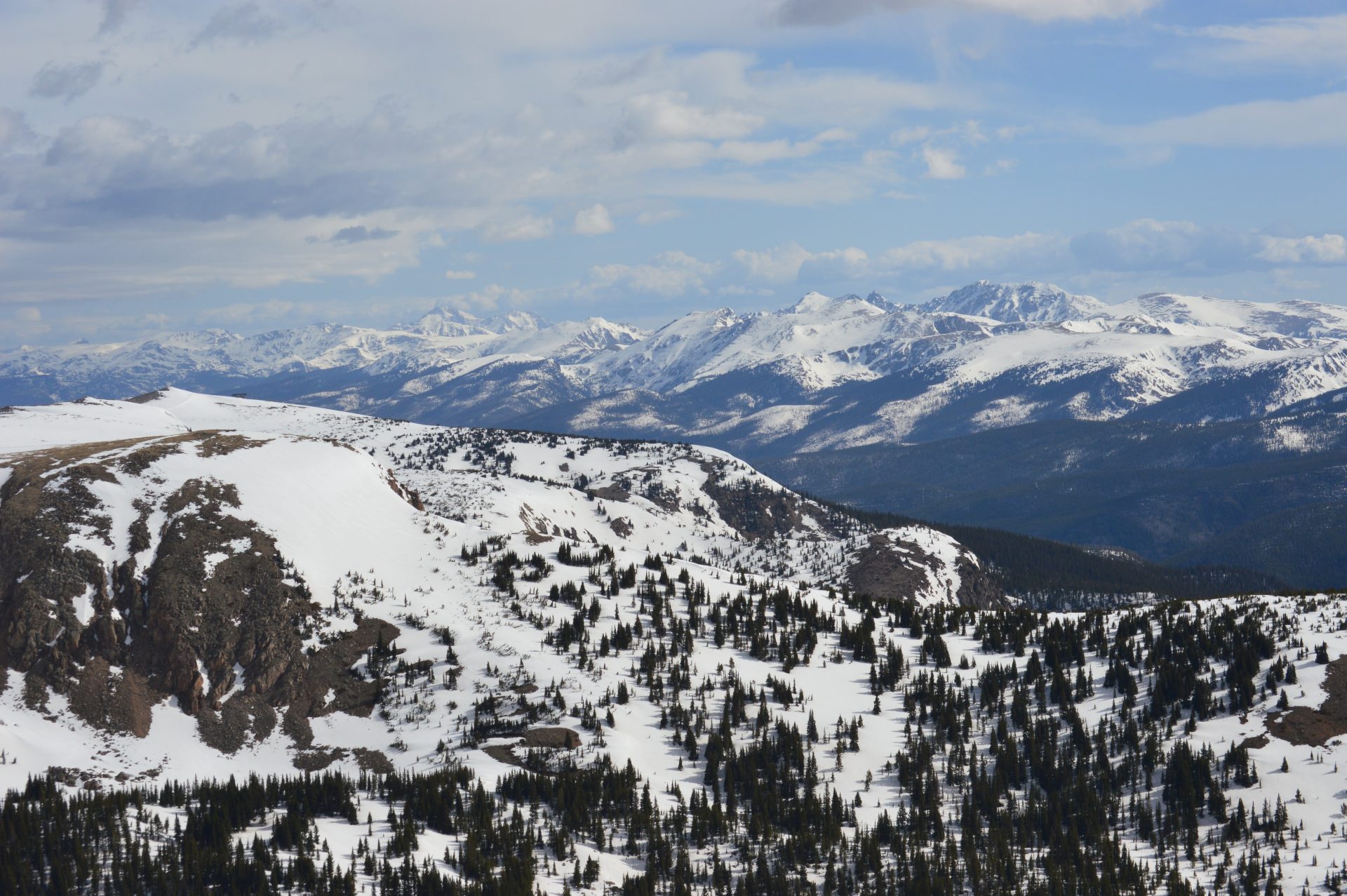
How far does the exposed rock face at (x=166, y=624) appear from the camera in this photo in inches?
5979

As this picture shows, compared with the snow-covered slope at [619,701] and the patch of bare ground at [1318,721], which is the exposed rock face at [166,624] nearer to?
the snow-covered slope at [619,701]

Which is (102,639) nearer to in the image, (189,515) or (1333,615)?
(189,515)

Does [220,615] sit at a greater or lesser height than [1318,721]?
greater

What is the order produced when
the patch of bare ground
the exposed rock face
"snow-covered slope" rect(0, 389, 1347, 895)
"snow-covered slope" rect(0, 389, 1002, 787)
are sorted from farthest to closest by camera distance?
the exposed rock face < "snow-covered slope" rect(0, 389, 1002, 787) < the patch of bare ground < "snow-covered slope" rect(0, 389, 1347, 895)

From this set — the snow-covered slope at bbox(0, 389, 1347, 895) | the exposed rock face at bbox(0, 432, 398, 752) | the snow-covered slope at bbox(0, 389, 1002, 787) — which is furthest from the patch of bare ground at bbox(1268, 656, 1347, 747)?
the exposed rock face at bbox(0, 432, 398, 752)

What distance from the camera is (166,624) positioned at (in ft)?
518

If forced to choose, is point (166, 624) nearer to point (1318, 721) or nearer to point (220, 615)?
point (220, 615)

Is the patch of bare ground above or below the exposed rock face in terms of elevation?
below

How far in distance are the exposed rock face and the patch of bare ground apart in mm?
120771

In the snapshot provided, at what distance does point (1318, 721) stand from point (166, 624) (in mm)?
155230

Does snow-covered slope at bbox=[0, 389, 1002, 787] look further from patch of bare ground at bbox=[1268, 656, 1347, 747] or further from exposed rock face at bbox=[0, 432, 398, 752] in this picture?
patch of bare ground at bbox=[1268, 656, 1347, 747]

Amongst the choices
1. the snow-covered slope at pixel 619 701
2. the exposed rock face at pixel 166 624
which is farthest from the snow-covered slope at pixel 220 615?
the snow-covered slope at pixel 619 701

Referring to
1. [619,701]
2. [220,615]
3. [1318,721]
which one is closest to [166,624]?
[220,615]

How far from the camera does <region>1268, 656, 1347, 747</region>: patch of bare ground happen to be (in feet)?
440
